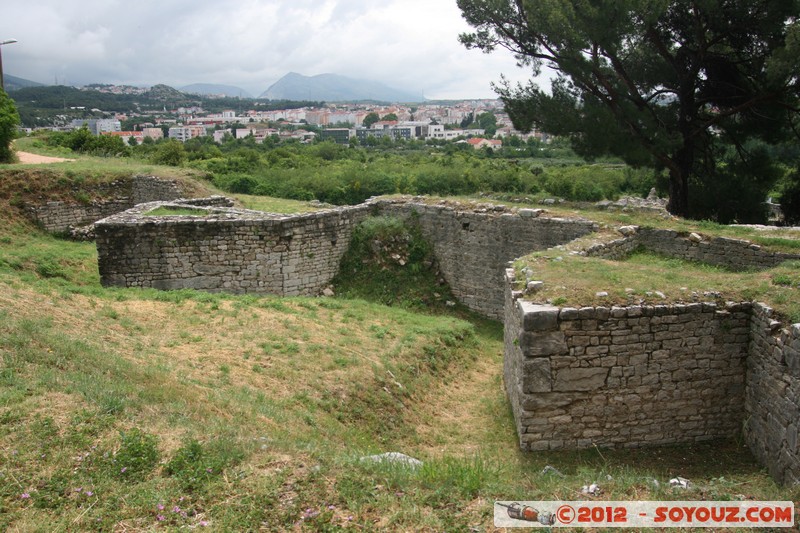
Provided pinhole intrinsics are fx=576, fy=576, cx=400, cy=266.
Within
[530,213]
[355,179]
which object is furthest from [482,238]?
[355,179]

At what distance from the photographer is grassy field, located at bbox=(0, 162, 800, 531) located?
4414 millimetres

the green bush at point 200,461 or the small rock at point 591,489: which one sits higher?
the green bush at point 200,461

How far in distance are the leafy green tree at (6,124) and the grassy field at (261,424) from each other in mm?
12436

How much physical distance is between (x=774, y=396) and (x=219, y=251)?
35.4ft

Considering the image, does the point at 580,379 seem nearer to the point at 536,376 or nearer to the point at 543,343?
the point at 536,376

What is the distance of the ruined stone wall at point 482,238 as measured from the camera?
1291cm

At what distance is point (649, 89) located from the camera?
17594 millimetres

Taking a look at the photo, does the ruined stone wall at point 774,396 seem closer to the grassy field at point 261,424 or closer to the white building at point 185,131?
the grassy field at point 261,424

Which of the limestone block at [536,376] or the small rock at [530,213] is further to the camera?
the small rock at [530,213]

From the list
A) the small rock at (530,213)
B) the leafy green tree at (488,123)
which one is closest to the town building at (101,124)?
the leafy green tree at (488,123)

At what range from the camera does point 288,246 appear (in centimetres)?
1370

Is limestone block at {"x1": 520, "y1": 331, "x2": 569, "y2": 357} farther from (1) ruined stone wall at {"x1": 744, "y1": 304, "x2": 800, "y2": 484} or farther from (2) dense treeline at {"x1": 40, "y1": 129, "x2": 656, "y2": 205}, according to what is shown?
(2) dense treeline at {"x1": 40, "y1": 129, "x2": 656, "y2": 205}

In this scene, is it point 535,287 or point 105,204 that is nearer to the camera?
point 535,287

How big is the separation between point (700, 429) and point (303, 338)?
6078mm
